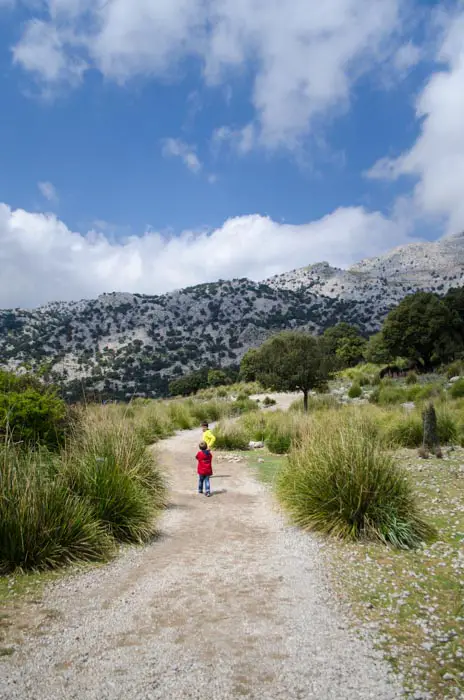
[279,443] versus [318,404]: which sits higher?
[318,404]

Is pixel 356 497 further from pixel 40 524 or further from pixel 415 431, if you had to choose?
pixel 415 431

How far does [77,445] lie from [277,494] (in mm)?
3768

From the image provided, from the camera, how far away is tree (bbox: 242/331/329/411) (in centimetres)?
2330

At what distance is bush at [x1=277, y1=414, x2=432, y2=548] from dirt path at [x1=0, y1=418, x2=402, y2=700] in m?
0.57

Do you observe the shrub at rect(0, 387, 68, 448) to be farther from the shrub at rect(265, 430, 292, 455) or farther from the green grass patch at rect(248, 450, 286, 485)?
the shrub at rect(265, 430, 292, 455)

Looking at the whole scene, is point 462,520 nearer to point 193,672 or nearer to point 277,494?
point 277,494

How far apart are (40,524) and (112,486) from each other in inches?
57.3

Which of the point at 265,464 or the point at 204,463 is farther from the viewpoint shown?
the point at 265,464

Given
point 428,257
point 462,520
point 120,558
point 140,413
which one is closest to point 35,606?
point 120,558

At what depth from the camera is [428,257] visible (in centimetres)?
12712

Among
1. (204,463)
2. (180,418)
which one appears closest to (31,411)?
(204,463)

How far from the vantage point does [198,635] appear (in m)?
3.86

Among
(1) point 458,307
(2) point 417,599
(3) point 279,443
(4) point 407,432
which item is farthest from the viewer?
Result: (1) point 458,307

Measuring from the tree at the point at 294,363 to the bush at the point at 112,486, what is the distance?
15703 millimetres
